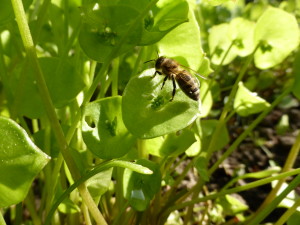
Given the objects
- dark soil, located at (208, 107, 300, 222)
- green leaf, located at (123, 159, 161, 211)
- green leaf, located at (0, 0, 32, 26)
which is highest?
green leaf, located at (0, 0, 32, 26)

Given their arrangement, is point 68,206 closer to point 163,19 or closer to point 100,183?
point 100,183

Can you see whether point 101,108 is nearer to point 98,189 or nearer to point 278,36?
point 98,189

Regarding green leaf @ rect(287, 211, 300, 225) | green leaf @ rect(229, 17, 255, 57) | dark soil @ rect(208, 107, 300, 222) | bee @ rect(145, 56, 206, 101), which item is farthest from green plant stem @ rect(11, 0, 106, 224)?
dark soil @ rect(208, 107, 300, 222)

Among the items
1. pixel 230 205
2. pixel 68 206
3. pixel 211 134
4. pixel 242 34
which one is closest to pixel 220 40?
pixel 242 34

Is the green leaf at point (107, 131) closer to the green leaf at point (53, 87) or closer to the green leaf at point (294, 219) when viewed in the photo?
the green leaf at point (53, 87)

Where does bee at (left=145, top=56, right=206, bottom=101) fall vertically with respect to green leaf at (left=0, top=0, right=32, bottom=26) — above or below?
below

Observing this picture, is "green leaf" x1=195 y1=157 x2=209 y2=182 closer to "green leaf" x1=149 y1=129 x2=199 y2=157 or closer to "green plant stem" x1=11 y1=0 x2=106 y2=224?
"green leaf" x1=149 y1=129 x2=199 y2=157

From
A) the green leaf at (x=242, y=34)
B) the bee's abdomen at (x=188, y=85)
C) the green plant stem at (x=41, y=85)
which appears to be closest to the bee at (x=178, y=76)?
the bee's abdomen at (x=188, y=85)
